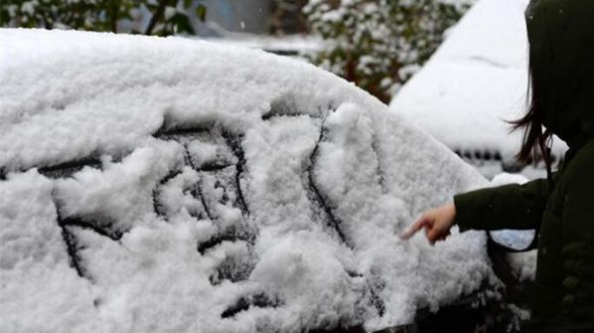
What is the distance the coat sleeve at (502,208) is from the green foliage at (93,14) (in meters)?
3.02

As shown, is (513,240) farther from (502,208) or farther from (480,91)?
(480,91)

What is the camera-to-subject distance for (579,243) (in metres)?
1.96

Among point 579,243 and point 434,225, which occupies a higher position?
point 579,243

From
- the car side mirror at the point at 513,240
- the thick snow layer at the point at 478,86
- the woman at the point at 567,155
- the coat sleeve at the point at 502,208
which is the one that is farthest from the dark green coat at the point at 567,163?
the thick snow layer at the point at 478,86

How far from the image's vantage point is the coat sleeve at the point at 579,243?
1.95 metres

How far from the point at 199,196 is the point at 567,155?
0.78 metres

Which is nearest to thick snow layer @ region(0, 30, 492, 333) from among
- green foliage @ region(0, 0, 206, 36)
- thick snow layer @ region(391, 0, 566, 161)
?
thick snow layer @ region(391, 0, 566, 161)

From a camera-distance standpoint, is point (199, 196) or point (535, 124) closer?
point (199, 196)

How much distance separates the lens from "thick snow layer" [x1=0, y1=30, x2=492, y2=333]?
1.74 m

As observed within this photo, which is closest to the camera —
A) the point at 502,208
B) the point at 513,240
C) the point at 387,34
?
the point at 502,208

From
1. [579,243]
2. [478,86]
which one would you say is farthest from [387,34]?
[579,243]

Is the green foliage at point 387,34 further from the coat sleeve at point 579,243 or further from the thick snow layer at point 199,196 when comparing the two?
the coat sleeve at point 579,243

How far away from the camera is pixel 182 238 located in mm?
1910

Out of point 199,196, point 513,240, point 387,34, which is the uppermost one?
point 199,196
